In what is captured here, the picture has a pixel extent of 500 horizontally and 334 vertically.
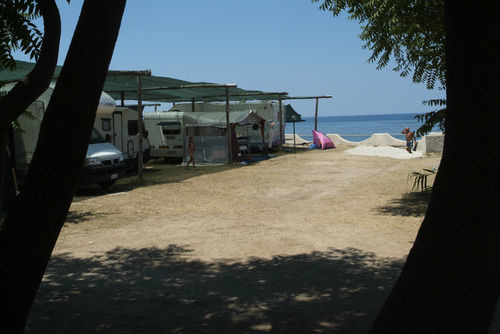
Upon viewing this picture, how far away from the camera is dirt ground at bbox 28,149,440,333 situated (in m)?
4.59

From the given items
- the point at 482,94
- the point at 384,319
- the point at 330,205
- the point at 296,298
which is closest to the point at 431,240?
the point at 384,319

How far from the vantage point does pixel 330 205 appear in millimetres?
10859

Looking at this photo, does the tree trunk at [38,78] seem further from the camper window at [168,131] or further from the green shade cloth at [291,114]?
the green shade cloth at [291,114]

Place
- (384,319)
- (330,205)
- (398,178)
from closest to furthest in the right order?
(384,319) < (330,205) < (398,178)

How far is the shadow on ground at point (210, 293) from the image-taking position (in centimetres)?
441

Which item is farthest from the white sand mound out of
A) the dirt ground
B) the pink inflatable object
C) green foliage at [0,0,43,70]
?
green foliage at [0,0,43,70]

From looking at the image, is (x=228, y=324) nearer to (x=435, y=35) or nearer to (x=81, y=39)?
(x=81, y=39)

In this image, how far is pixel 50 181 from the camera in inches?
119

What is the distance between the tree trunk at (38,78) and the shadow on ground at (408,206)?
6.99 m

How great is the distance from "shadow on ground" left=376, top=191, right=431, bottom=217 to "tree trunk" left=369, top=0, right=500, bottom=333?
6.43 meters

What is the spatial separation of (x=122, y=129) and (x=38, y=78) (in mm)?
14924

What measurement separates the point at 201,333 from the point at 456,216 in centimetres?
228

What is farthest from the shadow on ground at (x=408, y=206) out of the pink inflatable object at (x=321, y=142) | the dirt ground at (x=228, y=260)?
the pink inflatable object at (x=321, y=142)

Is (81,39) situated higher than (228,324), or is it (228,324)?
(81,39)
